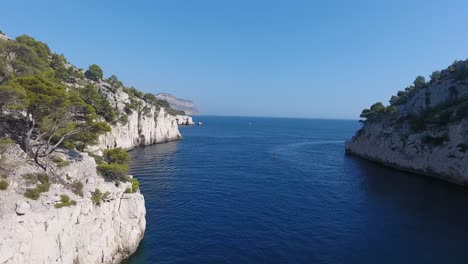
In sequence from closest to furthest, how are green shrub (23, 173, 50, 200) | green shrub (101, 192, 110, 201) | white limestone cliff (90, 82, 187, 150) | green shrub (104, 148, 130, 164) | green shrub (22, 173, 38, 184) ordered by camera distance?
green shrub (23, 173, 50, 200) < green shrub (22, 173, 38, 184) < green shrub (101, 192, 110, 201) < green shrub (104, 148, 130, 164) < white limestone cliff (90, 82, 187, 150)

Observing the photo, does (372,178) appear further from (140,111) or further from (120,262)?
(140,111)

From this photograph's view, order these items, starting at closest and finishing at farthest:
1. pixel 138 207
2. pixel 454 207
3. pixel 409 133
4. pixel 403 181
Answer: pixel 138 207 < pixel 454 207 < pixel 403 181 < pixel 409 133

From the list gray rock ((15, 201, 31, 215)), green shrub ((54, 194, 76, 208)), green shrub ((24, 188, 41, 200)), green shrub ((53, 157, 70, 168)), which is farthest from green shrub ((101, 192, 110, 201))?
gray rock ((15, 201, 31, 215))

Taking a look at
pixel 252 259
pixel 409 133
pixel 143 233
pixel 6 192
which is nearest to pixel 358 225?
pixel 252 259

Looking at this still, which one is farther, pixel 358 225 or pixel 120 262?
pixel 358 225

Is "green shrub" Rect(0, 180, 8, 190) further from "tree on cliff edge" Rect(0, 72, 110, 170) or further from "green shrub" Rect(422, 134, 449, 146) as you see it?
"green shrub" Rect(422, 134, 449, 146)

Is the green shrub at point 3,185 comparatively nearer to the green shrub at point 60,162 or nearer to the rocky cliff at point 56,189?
the rocky cliff at point 56,189

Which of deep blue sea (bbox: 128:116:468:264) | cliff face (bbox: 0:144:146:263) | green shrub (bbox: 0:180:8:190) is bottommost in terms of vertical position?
deep blue sea (bbox: 128:116:468:264)
